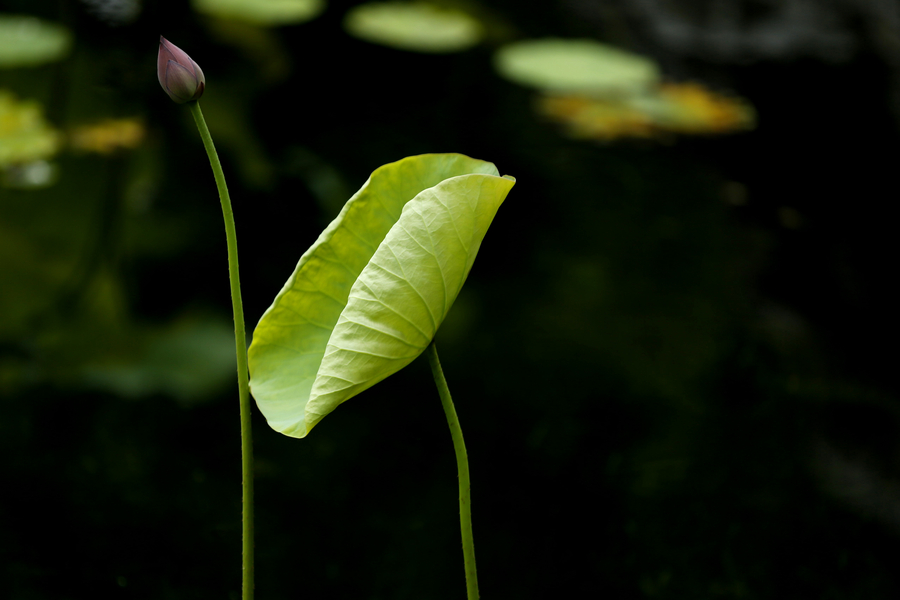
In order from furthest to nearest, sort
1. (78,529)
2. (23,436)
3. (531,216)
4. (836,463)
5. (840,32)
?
(840,32), (531,216), (836,463), (23,436), (78,529)

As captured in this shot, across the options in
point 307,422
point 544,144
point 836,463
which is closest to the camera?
point 307,422

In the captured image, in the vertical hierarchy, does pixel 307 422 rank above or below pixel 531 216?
above

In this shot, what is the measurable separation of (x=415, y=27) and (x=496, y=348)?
5.36ft

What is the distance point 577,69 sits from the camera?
2436 millimetres

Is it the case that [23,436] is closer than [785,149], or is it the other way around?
[23,436]

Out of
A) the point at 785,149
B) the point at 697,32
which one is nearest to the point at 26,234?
the point at 785,149

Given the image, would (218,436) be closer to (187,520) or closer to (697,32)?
(187,520)

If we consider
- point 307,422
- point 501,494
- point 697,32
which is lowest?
point 501,494

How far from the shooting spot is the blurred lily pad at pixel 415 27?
2.71 m

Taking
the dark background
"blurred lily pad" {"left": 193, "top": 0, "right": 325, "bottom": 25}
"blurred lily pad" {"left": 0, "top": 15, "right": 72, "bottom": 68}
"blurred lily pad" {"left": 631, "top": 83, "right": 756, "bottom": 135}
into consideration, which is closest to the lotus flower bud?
the dark background

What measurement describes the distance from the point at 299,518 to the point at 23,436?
0.47 metres

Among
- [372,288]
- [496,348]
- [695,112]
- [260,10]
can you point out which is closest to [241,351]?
[372,288]

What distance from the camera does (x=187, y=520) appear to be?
106 centimetres

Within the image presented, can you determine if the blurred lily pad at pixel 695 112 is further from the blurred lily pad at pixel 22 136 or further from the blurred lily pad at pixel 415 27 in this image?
the blurred lily pad at pixel 22 136
